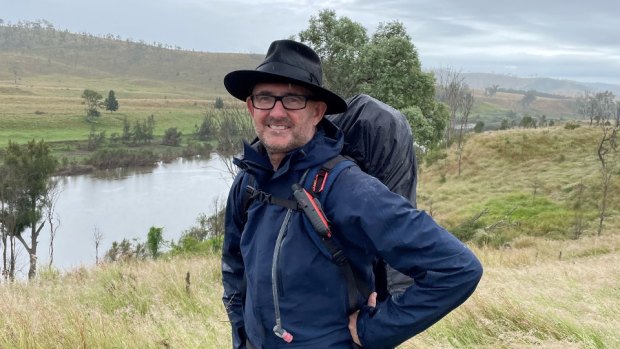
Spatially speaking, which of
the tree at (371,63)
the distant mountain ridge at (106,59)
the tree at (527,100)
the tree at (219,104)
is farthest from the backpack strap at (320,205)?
the tree at (527,100)

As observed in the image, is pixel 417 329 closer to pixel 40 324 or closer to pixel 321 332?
pixel 321 332

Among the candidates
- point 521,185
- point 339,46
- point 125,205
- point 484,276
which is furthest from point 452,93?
point 484,276

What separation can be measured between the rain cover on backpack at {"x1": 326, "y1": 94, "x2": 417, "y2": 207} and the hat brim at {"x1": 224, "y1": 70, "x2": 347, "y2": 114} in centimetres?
10

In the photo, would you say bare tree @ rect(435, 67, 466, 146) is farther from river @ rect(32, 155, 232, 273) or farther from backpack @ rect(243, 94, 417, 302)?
backpack @ rect(243, 94, 417, 302)

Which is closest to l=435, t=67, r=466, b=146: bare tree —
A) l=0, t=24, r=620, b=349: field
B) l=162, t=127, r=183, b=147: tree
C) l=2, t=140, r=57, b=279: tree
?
l=0, t=24, r=620, b=349: field

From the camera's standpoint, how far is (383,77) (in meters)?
16.6

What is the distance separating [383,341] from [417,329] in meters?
0.11

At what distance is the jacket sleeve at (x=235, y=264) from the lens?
207 cm

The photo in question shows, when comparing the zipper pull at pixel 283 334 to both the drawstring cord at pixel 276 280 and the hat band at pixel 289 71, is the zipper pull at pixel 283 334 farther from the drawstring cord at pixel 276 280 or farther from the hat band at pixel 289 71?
the hat band at pixel 289 71

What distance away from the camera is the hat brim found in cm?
187

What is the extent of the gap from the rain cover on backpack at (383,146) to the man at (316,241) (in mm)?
93

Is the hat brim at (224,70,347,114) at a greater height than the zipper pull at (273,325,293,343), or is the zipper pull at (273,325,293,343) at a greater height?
the hat brim at (224,70,347,114)

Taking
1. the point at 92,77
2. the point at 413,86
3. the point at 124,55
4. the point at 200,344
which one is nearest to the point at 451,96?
the point at 413,86

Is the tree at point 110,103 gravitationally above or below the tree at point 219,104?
below
